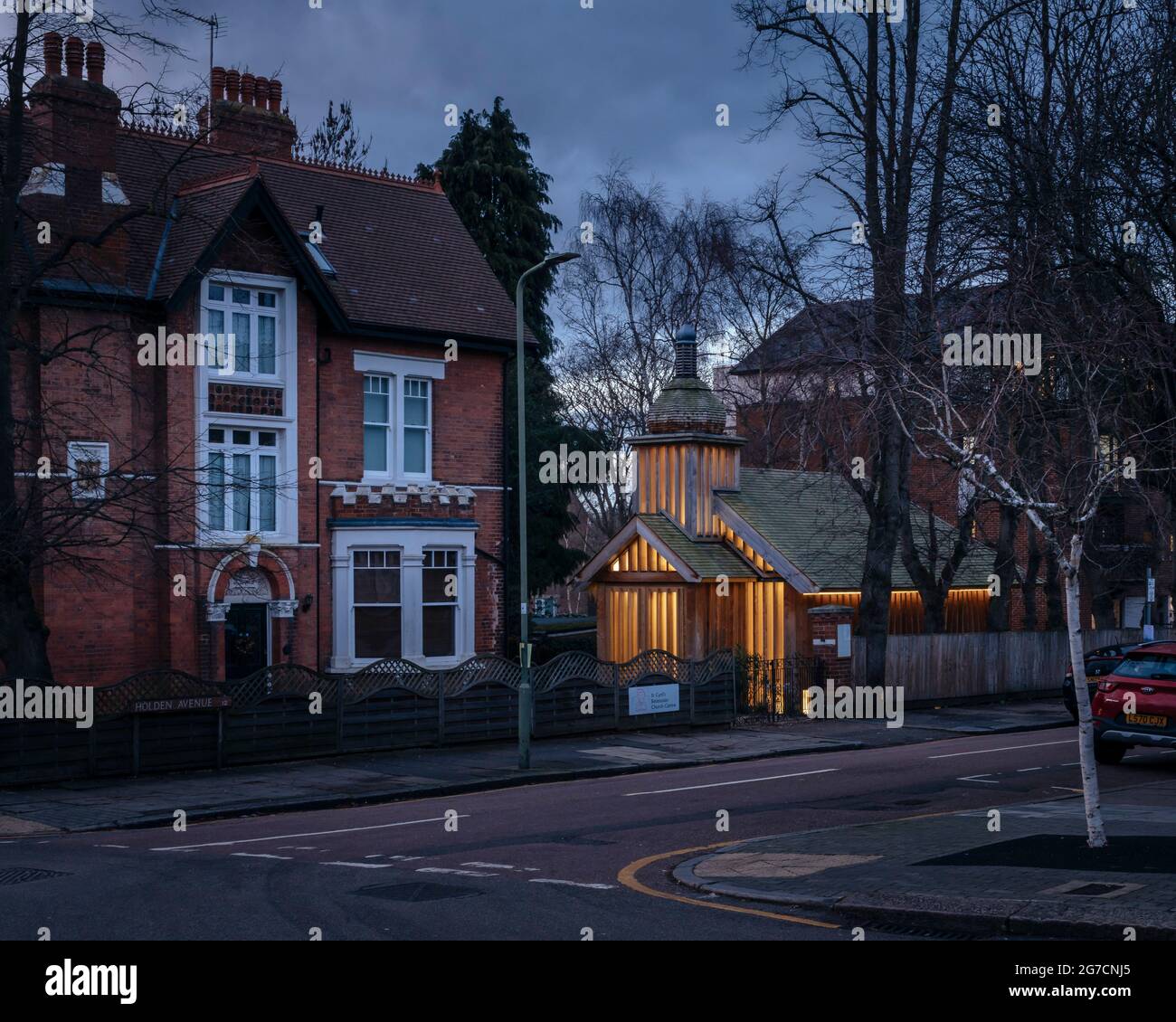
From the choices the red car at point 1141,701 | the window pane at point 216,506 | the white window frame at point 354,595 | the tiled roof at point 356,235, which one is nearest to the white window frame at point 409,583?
the white window frame at point 354,595

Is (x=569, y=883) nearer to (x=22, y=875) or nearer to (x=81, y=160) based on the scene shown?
(x=22, y=875)

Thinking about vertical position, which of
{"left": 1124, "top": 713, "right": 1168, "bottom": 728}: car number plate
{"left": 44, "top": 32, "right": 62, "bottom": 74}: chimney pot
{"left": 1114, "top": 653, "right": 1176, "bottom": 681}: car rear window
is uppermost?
{"left": 44, "top": 32, "right": 62, "bottom": 74}: chimney pot

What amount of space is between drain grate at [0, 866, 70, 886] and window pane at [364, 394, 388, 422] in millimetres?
18148

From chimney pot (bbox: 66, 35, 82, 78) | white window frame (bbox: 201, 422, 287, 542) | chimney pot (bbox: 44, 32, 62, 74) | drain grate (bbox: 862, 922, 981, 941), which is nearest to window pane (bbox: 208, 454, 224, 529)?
white window frame (bbox: 201, 422, 287, 542)

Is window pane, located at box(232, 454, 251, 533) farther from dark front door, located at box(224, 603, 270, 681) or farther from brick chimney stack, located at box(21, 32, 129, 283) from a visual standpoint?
brick chimney stack, located at box(21, 32, 129, 283)

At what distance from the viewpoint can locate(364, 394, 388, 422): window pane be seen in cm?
3011

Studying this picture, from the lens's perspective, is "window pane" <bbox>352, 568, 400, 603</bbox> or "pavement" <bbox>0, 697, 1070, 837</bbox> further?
"window pane" <bbox>352, 568, 400, 603</bbox>

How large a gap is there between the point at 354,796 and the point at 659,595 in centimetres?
1375

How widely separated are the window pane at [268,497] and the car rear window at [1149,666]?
53.1 feet

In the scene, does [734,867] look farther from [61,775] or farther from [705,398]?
[705,398]

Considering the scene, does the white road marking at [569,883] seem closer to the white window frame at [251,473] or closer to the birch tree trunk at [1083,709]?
the birch tree trunk at [1083,709]

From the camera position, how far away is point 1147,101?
1573 centimetres

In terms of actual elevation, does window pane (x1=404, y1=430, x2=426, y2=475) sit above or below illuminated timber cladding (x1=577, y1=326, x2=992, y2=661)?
above
